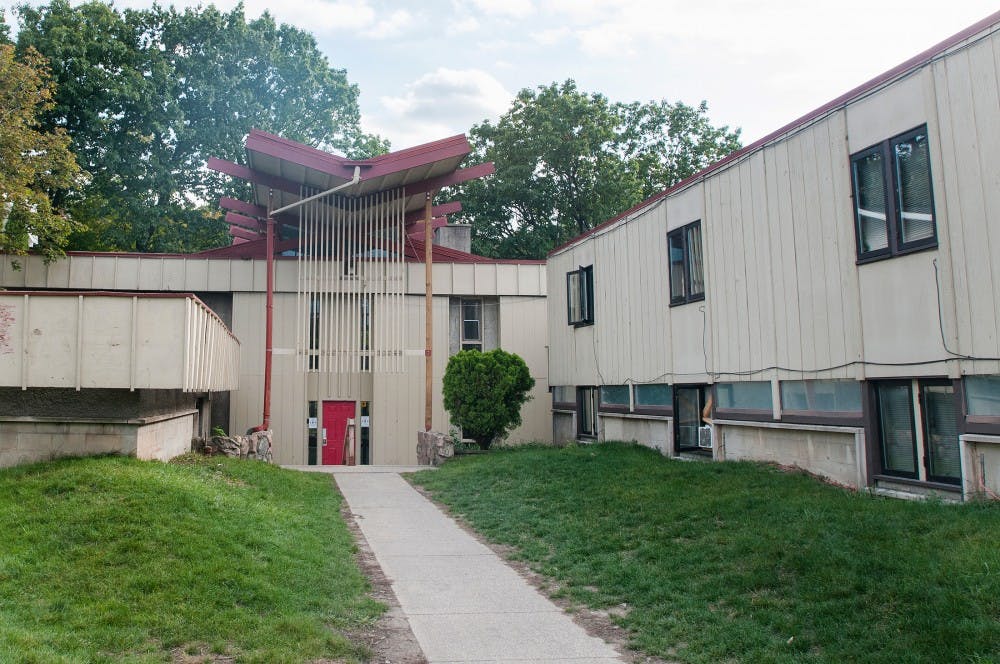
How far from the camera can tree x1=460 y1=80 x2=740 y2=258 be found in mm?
37062

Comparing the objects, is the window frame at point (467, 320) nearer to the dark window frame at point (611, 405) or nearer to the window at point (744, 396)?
the dark window frame at point (611, 405)

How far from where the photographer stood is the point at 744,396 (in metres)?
12.7

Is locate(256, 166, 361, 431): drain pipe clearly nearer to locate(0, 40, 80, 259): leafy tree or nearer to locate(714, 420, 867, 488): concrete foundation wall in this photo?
locate(0, 40, 80, 259): leafy tree

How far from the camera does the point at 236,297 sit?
23406 mm

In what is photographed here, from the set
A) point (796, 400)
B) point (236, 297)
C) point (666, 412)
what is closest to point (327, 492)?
point (666, 412)

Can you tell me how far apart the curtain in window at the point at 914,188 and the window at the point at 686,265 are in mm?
4630

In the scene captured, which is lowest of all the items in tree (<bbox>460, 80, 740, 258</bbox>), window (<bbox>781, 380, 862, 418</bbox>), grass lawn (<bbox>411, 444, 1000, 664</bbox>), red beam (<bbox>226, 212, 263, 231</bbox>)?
Answer: grass lawn (<bbox>411, 444, 1000, 664</bbox>)

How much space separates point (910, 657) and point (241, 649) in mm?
4264

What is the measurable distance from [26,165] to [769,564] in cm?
1916

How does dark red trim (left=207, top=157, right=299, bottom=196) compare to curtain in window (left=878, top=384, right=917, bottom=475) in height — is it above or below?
above

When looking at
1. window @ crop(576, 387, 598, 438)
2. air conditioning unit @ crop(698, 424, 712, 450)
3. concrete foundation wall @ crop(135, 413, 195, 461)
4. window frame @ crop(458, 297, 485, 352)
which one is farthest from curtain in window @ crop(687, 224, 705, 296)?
window frame @ crop(458, 297, 485, 352)

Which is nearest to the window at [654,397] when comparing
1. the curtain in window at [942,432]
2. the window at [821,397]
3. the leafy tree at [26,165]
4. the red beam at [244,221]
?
the window at [821,397]

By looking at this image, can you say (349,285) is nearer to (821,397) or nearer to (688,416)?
(688,416)

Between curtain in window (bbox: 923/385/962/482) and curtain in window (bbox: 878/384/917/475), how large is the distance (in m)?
0.26
